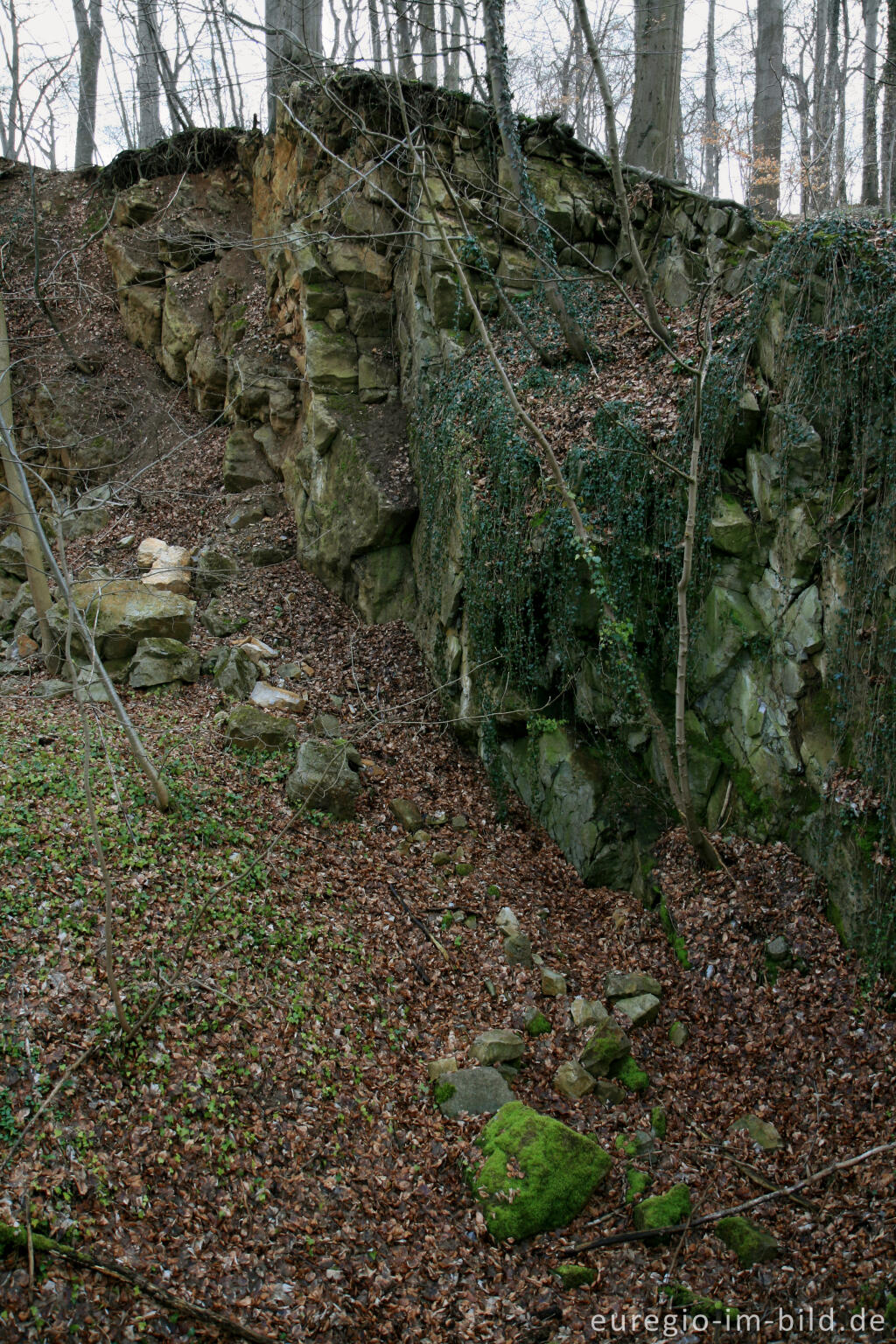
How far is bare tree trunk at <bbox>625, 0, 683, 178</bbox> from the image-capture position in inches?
436

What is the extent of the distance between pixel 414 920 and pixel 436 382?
6.37 meters

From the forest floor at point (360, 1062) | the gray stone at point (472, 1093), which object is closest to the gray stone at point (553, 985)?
the forest floor at point (360, 1062)

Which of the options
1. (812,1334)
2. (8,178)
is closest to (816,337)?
(812,1334)

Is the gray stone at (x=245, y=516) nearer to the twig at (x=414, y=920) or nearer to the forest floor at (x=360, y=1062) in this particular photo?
the forest floor at (x=360, y=1062)

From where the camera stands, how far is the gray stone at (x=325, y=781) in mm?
7355

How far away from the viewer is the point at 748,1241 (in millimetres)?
4184

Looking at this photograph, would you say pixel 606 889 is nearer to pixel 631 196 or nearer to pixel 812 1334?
pixel 812 1334

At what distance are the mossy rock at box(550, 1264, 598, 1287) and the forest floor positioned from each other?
0.06 m

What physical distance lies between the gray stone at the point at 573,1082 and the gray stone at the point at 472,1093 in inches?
15.4

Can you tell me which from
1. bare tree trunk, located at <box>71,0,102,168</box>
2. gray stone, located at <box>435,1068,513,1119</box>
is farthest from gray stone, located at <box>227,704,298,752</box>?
bare tree trunk, located at <box>71,0,102,168</box>

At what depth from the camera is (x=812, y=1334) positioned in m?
3.72

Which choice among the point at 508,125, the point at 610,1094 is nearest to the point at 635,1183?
the point at 610,1094

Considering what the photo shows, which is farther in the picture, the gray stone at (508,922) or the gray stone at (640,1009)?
the gray stone at (508,922)

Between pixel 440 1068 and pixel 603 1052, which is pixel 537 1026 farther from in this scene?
pixel 440 1068
